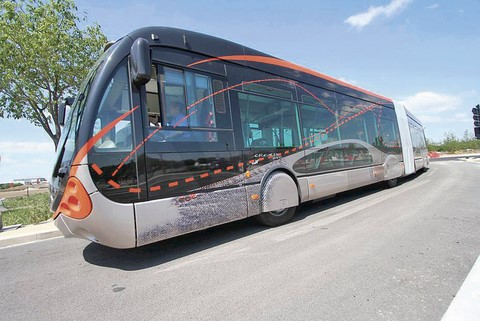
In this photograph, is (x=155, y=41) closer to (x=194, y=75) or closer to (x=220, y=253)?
(x=194, y=75)

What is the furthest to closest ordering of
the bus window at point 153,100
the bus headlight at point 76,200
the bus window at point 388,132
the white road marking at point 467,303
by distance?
the bus window at point 388,132, the bus window at point 153,100, the bus headlight at point 76,200, the white road marking at point 467,303

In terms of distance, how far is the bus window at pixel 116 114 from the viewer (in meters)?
3.62

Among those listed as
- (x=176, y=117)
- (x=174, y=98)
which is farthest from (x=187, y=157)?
(x=174, y=98)

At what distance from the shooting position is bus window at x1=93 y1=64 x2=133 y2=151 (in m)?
3.62

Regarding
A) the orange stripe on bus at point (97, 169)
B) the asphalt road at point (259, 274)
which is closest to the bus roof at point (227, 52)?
the orange stripe on bus at point (97, 169)

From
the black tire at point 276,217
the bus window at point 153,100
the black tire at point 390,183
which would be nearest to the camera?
the bus window at point 153,100

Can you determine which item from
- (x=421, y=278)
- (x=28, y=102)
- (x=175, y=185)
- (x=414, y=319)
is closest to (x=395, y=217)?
(x=421, y=278)

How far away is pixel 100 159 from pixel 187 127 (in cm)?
129

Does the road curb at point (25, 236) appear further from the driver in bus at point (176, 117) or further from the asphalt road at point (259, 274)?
the driver in bus at point (176, 117)

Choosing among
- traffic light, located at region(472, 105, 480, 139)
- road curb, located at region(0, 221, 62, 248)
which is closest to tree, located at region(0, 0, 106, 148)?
road curb, located at region(0, 221, 62, 248)

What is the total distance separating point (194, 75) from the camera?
4496 millimetres

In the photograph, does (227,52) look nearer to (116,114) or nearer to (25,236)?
(116,114)

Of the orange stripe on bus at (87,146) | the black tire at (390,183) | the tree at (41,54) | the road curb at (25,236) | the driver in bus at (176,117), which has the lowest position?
the black tire at (390,183)

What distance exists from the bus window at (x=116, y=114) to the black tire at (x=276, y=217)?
2980mm
